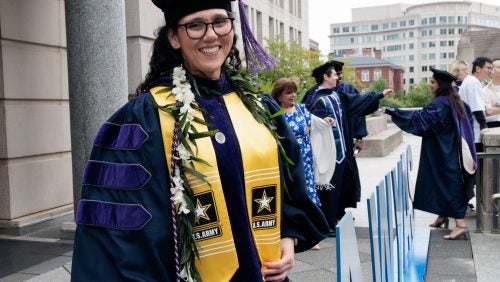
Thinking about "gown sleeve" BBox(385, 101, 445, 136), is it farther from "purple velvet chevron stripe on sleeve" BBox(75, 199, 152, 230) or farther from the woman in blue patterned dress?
"purple velvet chevron stripe on sleeve" BBox(75, 199, 152, 230)

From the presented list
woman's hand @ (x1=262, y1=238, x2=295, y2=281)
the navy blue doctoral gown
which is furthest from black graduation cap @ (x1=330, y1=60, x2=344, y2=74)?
woman's hand @ (x1=262, y1=238, x2=295, y2=281)

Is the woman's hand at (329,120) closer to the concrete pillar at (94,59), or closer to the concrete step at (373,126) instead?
the concrete pillar at (94,59)

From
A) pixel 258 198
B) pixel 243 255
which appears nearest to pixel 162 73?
pixel 258 198

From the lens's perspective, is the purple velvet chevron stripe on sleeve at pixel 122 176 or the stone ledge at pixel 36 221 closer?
the purple velvet chevron stripe on sleeve at pixel 122 176

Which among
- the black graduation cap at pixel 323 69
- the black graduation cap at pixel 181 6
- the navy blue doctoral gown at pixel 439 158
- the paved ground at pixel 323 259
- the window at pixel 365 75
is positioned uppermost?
the window at pixel 365 75

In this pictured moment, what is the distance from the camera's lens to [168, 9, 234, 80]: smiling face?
1.94 meters

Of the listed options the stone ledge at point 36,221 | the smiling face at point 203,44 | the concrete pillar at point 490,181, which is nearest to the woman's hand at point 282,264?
the smiling face at point 203,44

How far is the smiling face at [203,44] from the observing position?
6.37 ft

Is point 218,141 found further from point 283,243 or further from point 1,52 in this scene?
point 1,52

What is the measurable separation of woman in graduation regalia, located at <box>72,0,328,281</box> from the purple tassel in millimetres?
163

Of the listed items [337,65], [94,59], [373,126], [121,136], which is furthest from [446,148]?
[373,126]

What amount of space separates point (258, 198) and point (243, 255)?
0.19m

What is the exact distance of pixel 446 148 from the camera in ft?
21.7

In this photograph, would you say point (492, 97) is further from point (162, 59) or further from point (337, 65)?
point (162, 59)
